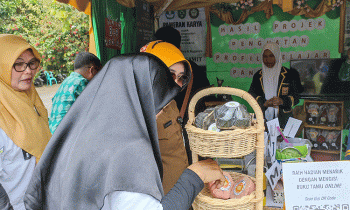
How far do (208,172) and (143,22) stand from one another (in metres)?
3.27

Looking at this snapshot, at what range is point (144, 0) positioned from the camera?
12.8ft

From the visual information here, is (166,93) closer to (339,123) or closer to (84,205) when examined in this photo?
(84,205)

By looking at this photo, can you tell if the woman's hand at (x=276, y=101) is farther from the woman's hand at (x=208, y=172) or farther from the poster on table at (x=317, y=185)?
the woman's hand at (x=208, y=172)

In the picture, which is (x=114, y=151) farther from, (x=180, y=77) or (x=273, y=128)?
(x=273, y=128)

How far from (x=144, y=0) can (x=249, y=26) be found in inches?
75.8

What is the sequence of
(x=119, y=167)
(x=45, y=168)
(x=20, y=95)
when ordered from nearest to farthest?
1. (x=119, y=167)
2. (x=45, y=168)
3. (x=20, y=95)

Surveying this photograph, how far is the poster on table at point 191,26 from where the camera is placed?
15.8 feet

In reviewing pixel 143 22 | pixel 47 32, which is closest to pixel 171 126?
pixel 143 22

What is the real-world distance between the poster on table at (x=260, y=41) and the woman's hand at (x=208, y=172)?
12.4ft

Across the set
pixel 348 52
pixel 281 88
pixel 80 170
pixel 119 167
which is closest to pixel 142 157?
pixel 119 167

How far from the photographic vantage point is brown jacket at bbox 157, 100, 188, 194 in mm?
1661

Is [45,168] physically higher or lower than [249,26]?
lower

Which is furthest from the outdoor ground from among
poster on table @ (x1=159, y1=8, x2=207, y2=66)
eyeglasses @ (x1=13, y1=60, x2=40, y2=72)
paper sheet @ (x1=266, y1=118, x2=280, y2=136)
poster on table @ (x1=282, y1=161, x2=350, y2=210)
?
poster on table @ (x1=282, y1=161, x2=350, y2=210)

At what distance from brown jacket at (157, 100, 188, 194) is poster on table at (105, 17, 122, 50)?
5.64 ft
